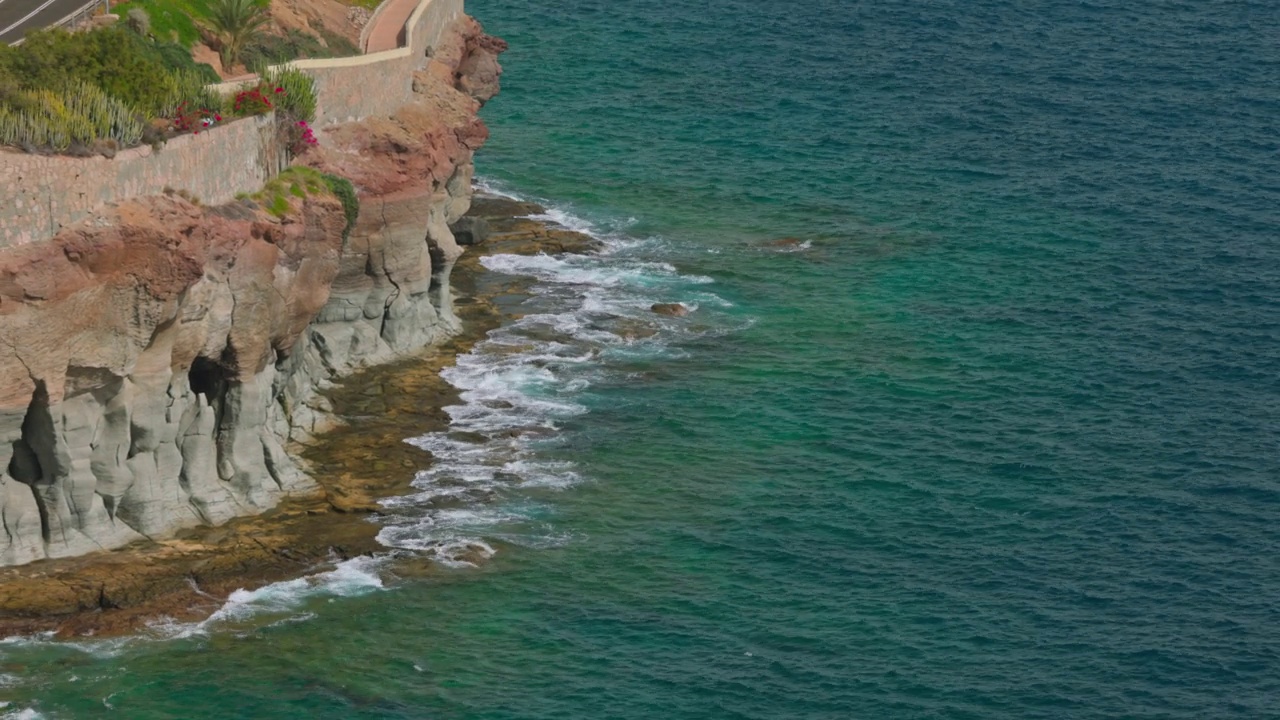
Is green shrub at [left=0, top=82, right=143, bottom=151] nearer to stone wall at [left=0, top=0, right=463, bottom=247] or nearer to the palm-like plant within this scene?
stone wall at [left=0, top=0, right=463, bottom=247]

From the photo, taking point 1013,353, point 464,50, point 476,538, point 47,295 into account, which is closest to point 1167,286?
point 1013,353

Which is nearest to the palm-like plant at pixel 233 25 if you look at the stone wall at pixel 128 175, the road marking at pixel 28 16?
the road marking at pixel 28 16

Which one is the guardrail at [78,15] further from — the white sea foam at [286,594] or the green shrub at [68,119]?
the white sea foam at [286,594]

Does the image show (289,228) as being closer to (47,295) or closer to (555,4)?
(47,295)

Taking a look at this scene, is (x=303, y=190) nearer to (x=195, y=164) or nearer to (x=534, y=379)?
(x=195, y=164)

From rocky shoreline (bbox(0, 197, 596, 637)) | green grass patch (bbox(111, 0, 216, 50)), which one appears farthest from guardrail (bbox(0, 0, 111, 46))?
rocky shoreline (bbox(0, 197, 596, 637))

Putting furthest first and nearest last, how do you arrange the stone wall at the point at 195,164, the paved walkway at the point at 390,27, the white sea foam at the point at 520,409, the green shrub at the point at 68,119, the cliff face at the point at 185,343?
the paved walkway at the point at 390,27, the white sea foam at the point at 520,409, the green shrub at the point at 68,119, the cliff face at the point at 185,343, the stone wall at the point at 195,164
